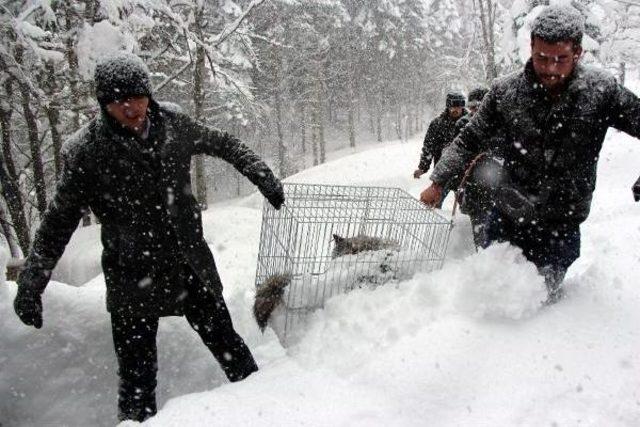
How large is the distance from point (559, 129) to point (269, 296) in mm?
2014

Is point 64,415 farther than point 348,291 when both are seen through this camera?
Yes

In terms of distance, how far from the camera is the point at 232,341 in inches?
127

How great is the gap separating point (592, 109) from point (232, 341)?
2.48 m

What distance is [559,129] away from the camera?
2.58 meters

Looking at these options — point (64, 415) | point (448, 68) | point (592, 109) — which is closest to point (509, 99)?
point (592, 109)

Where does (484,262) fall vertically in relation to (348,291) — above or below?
above

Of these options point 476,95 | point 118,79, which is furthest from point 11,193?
point 476,95

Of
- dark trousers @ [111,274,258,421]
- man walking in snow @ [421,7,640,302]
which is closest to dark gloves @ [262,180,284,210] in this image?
dark trousers @ [111,274,258,421]

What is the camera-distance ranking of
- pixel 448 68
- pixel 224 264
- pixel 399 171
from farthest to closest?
pixel 448 68, pixel 399 171, pixel 224 264

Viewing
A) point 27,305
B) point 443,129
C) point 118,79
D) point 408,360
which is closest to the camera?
point 408,360

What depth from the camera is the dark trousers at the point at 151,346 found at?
3.04 m

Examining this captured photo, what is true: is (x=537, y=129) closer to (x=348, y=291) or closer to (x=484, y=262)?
(x=484, y=262)

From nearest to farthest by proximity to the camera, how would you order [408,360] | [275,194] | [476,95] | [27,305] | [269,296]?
[408,360], [27,305], [275,194], [269,296], [476,95]

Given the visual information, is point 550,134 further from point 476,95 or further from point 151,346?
point 476,95
